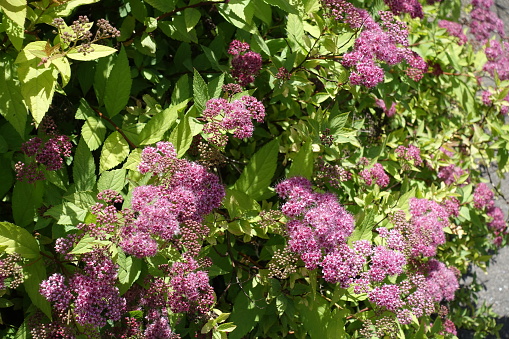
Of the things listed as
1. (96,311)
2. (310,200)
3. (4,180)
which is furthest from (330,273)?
(4,180)

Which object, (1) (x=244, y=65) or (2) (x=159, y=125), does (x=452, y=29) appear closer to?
(1) (x=244, y=65)

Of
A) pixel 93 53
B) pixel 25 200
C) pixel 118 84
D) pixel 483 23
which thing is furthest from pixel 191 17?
pixel 483 23

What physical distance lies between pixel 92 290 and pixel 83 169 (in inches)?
20.9

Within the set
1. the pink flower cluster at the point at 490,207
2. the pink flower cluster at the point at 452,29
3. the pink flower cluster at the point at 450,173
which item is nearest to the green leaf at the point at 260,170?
the pink flower cluster at the point at 450,173

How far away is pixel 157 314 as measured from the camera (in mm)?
1940

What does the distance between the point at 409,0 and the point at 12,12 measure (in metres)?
2.34

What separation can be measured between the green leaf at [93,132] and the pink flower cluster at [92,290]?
20.4 inches

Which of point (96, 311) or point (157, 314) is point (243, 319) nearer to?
point (157, 314)

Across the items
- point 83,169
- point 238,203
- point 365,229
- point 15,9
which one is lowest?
point 365,229

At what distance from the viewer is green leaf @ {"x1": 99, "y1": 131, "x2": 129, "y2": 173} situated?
1989 millimetres

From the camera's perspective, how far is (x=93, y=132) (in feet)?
6.70

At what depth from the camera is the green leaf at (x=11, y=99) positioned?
1.73 metres

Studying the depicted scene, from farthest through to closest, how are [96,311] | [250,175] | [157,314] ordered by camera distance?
[250,175] < [157,314] < [96,311]

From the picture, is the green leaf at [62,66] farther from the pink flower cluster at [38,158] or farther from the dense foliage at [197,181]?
the pink flower cluster at [38,158]
